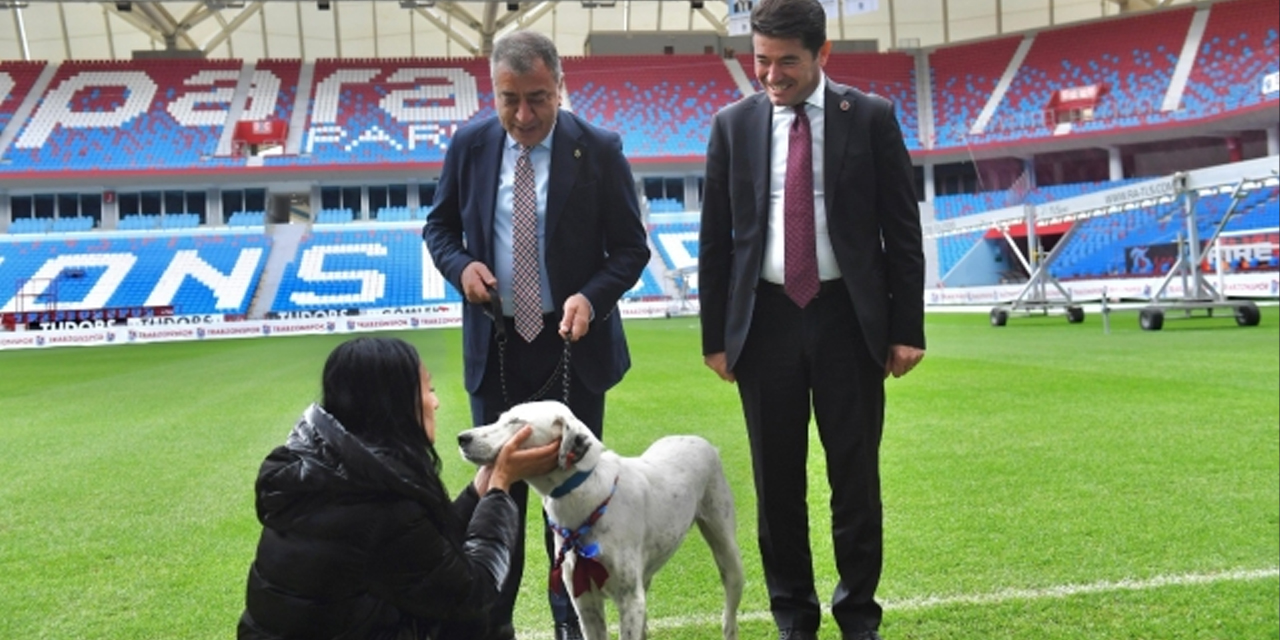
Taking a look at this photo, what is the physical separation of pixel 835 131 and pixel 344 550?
184 centimetres

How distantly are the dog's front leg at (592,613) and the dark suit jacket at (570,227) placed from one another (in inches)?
26.1

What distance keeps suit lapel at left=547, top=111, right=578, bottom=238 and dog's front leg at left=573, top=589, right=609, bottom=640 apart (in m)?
1.08

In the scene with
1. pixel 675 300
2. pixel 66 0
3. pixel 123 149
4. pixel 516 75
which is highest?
pixel 123 149

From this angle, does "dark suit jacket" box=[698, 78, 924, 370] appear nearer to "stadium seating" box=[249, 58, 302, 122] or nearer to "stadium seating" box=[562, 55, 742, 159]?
"stadium seating" box=[562, 55, 742, 159]

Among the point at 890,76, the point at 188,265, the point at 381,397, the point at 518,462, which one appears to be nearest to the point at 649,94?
the point at 890,76

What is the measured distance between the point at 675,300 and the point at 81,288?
26.0 meters

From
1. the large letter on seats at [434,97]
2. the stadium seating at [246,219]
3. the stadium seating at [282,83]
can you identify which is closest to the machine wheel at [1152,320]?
the large letter on seats at [434,97]

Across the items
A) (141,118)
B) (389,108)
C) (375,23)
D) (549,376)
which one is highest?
(375,23)

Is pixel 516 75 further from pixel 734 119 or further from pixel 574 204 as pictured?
pixel 734 119

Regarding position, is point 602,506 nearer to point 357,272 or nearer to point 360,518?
point 360,518

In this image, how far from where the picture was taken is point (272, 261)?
3088cm

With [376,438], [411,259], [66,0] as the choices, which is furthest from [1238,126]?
[376,438]

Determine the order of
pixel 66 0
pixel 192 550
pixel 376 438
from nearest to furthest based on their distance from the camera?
1. pixel 376 438
2. pixel 192 550
3. pixel 66 0

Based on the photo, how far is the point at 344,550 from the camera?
2.26 meters
